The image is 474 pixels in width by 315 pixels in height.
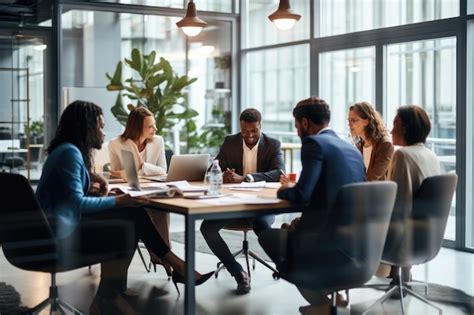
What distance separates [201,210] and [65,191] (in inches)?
30.3

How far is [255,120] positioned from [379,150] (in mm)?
969

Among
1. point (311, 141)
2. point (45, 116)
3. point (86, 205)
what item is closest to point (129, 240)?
point (86, 205)

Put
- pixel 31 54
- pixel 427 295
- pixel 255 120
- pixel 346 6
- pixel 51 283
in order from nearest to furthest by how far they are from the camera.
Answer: pixel 51 283
pixel 427 295
pixel 255 120
pixel 31 54
pixel 346 6

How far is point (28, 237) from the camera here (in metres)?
3.82

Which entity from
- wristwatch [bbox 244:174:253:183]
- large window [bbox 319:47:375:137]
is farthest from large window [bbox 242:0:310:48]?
wristwatch [bbox 244:174:253:183]

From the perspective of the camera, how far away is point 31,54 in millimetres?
5785

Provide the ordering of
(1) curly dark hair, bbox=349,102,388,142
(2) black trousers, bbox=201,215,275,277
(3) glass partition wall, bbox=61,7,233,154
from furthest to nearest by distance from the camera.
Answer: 1. (3) glass partition wall, bbox=61,7,233,154
2. (1) curly dark hair, bbox=349,102,388,142
3. (2) black trousers, bbox=201,215,275,277

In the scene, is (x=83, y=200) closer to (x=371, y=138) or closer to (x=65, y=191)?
(x=65, y=191)

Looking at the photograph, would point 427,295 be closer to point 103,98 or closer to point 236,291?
point 236,291

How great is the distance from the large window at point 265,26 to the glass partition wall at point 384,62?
0.01 m

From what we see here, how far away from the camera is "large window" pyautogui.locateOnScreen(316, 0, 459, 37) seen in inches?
244

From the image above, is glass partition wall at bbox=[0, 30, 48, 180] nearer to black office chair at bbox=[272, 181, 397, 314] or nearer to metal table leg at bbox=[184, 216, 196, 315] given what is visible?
metal table leg at bbox=[184, 216, 196, 315]

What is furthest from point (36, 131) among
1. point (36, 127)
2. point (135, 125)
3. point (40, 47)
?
point (135, 125)

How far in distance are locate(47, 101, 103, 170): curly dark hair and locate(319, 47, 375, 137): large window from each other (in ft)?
11.5
